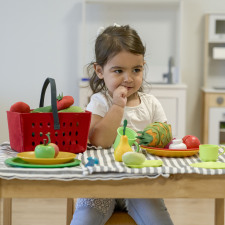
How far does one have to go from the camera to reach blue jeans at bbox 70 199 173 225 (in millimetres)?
1321

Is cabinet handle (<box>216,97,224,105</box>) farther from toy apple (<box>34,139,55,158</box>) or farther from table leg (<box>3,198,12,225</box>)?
toy apple (<box>34,139,55,158</box>)

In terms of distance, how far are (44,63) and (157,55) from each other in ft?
3.14

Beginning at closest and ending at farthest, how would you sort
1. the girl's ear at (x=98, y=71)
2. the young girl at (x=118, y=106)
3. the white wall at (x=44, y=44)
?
the young girl at (x=118, y=106) < the girl's ear at (x=98, y=71) < the white wall at (x=44, y=44)

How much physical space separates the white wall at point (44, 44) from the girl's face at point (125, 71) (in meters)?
2.56

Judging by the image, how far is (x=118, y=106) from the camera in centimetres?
150

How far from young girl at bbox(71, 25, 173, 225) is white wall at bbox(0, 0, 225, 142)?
7.52 ft

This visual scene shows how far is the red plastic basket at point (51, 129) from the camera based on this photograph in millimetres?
1254

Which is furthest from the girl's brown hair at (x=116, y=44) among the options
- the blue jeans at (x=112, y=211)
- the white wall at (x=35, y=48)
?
the white wall at (x=35, y=48)

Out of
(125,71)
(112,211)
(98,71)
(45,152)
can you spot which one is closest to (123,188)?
(45,152)

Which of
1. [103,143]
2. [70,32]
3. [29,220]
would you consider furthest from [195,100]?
[103,143]

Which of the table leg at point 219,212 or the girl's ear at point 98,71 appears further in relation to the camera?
the girl's ear at point 98,71

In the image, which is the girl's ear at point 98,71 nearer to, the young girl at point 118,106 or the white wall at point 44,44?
the young girl at point 118,106

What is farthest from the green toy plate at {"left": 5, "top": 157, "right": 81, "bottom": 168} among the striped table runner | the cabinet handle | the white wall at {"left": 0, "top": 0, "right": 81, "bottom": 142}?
the white wall at {"left": 0, "top": 0, "right": 81, "bottom": 142}

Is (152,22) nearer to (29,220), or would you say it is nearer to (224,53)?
(224,53)
